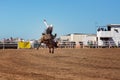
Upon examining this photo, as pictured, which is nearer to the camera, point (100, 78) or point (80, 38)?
point (100, 78)

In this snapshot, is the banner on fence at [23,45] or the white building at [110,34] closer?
the banner on fence at [23,45]

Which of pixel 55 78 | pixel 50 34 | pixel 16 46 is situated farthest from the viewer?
pixel 16 46

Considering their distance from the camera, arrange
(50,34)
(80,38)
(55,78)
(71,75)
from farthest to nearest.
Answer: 1. (80,38)
2. (50,34)
3. (71,75)
4. (55,78)

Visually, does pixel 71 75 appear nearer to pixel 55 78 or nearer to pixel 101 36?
pixel 55 78

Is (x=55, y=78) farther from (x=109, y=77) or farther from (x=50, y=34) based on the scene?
(x=50, y=34)

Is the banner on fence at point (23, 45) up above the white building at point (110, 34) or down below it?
below

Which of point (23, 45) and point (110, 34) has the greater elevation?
point (110, 34)

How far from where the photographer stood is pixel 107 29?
6569 cm

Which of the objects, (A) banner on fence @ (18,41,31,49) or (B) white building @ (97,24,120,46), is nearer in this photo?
(A) banner on fence @ (18,41,31,49)

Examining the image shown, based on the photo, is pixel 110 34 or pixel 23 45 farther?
pixel 110 34

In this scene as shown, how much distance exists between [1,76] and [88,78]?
356cm

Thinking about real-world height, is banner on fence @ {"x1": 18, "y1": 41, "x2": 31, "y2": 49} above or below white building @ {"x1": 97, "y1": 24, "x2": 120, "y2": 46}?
below

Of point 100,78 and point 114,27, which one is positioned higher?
point 114,27

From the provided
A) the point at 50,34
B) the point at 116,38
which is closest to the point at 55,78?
the point at 50,34
